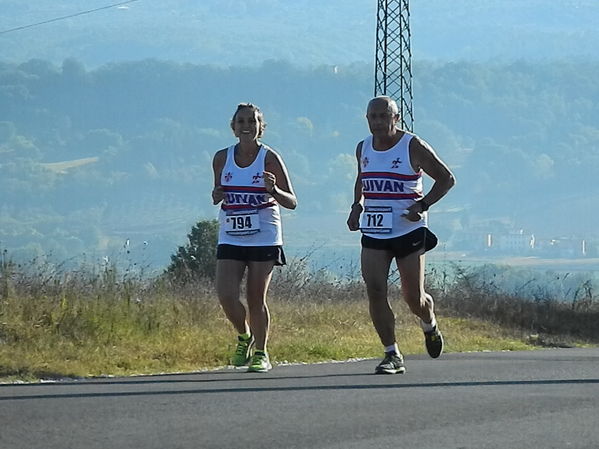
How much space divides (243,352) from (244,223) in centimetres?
102

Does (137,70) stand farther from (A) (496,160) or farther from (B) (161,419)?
(B) (161,419)

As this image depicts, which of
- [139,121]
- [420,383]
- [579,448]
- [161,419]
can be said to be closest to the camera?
[579,448]

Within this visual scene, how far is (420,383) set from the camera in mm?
9766

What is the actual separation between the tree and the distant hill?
3726 inches

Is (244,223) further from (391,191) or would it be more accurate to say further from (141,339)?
(141,339)

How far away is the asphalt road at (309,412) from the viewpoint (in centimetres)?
689

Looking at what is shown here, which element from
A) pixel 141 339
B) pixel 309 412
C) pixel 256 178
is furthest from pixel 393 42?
pixel 309 412

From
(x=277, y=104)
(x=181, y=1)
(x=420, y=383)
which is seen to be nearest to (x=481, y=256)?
(x=277, y=104)

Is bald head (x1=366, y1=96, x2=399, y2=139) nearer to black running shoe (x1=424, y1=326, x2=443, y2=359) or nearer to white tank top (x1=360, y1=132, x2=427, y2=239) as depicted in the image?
white tank top (x1=360, y1=132, x2=427, y2=239)

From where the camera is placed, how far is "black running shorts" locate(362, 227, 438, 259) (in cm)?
1080

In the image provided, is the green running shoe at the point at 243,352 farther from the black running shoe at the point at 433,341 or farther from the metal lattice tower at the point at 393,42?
the metal lattice tower at the point at 393,42

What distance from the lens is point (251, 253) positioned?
1107 centimetres

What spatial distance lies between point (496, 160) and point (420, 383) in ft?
364

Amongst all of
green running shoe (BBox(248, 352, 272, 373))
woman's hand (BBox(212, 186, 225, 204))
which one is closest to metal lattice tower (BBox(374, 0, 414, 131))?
woman's hand (BBox(212, 186, 225, 204))
